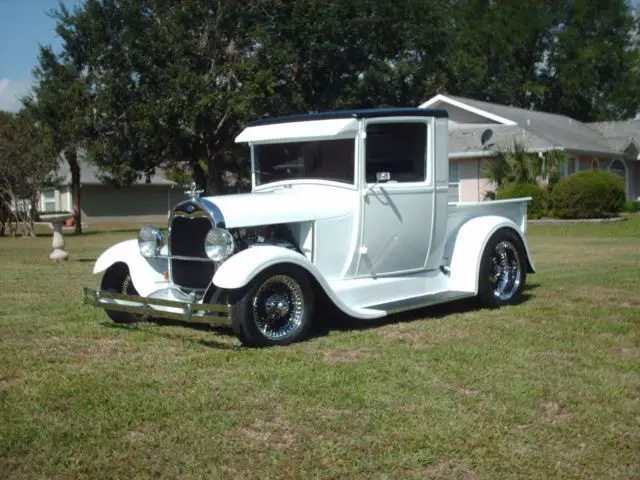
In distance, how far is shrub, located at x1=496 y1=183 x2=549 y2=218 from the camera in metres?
26.7

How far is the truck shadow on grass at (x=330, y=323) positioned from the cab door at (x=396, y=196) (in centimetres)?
51

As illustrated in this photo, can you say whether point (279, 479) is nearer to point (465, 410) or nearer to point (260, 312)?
point (465, 410)

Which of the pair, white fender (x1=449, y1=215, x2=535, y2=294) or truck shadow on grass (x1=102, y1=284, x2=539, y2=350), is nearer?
truck shadow on grass (x1=102, y1=284, x2=539, y2=350)

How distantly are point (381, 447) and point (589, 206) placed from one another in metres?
24.0

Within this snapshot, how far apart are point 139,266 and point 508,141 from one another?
24.1 metres

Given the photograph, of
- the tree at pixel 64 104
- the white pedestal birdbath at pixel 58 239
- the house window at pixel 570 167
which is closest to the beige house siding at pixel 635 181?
the house window at pixel 570 167

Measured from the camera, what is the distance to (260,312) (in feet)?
23.4

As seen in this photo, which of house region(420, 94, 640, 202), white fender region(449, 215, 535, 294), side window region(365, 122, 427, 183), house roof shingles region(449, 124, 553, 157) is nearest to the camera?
side window region(365, 122, 427, 183)

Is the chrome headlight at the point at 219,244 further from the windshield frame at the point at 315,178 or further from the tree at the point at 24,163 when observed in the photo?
the tree at the point at 24,163

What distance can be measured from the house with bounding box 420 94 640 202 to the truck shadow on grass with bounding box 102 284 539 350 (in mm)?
20005

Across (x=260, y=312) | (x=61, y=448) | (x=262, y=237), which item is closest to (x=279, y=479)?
(x=61, y=448)

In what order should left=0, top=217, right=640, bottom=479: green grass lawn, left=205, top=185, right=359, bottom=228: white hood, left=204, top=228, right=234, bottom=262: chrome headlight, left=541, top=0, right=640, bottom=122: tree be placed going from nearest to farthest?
left=0, top=217, right=640, bottom=479: green grass lawn < left=204, top=228, right=234, bottom=262: chrome headlight < left=205, top=185, right=359, bottom=228: white hood < left=541, top=0, right=640, bottom=122: tree

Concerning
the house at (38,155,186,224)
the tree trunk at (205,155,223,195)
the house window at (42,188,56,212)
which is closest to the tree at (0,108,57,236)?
the tree trunk at (205,155,223,195)

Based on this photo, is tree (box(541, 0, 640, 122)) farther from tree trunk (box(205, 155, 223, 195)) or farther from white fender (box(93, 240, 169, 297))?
white fender (box(93, 240, 169, 297))
